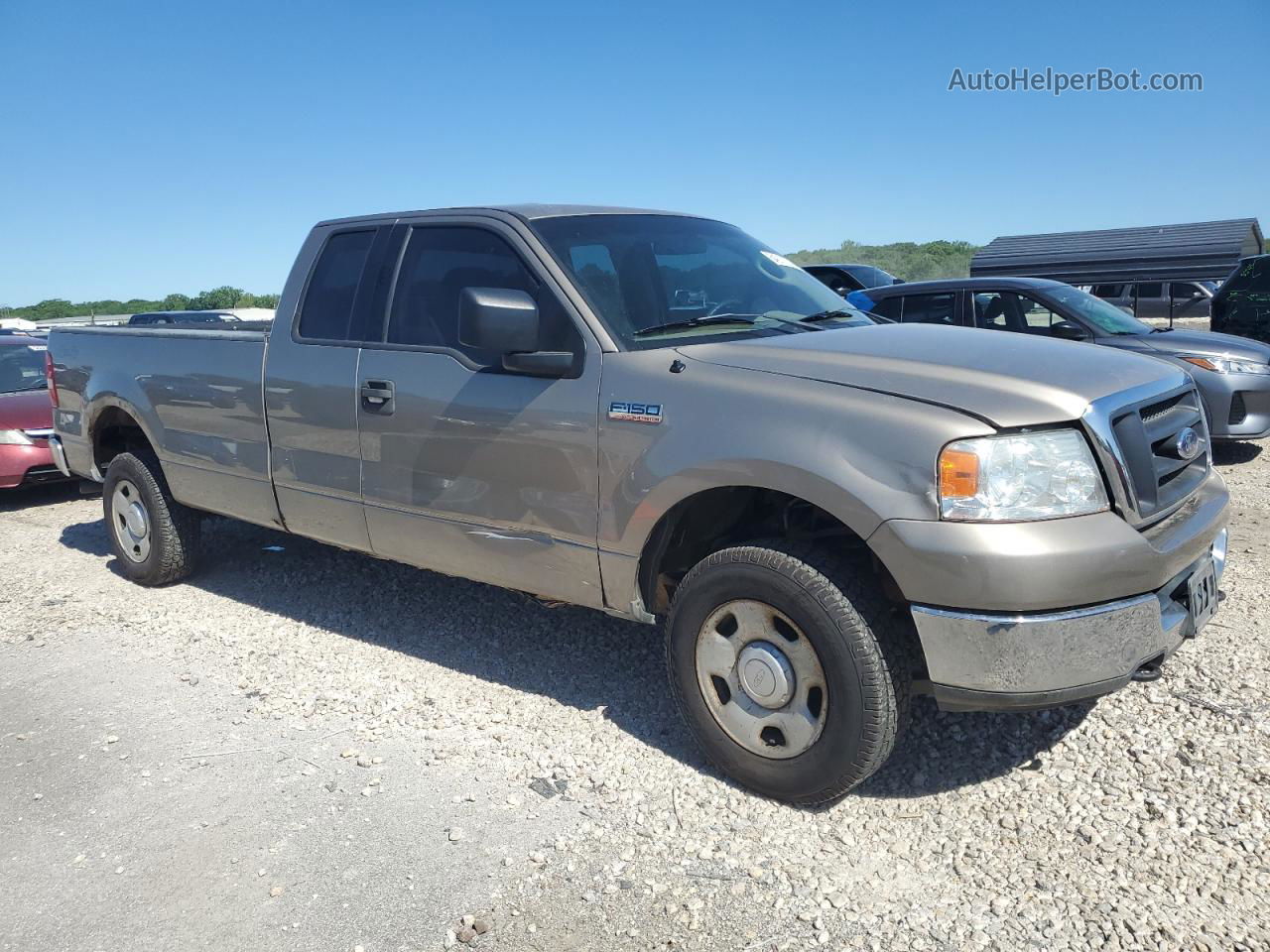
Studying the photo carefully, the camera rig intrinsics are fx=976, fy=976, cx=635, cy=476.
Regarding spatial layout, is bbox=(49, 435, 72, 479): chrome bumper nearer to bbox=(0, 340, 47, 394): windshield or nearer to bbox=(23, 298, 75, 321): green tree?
bbox=(0, 340, 47, 394): windshield

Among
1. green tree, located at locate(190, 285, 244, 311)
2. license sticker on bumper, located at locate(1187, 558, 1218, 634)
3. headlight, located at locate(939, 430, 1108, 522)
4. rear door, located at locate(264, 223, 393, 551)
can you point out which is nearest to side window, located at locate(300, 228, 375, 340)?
rear door, located at locate(264, 223, 393, 551)

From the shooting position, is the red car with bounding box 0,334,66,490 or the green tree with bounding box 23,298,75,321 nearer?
the red car with bounding box 0,334,66,490

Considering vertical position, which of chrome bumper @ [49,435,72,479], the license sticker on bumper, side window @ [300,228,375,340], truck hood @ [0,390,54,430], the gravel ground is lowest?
the gravel ground

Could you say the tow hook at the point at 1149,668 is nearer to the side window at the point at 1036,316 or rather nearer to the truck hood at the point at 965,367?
the truck hood at the point at 965,367

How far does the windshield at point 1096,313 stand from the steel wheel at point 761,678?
5.86m

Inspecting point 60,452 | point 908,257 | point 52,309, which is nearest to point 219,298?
point 52,309

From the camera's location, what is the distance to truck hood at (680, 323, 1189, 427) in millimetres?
2740

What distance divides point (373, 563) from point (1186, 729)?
4321 millimetres

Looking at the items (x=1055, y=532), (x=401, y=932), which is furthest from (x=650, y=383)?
(x=401, y=932)

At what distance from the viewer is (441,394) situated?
150 inches

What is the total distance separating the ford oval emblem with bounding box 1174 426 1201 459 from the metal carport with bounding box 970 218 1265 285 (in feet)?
26.8

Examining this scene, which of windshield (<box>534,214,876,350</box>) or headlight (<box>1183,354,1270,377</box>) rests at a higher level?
windshield (<box>534,214,876,350</box>)

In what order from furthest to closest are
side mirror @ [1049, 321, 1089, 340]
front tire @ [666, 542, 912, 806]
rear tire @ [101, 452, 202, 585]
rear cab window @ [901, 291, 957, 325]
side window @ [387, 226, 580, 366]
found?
rear cab window @ [901, 291, 957, 325]
side mirror @ [1049, 321, 1089, 340]
rear tire @ [101, 452, 202, 585]
side window @ [387, 226, 580, 366]
front tire @ [666, 542, 912, 806]

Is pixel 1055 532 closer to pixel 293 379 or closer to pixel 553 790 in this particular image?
pixel 553 790
